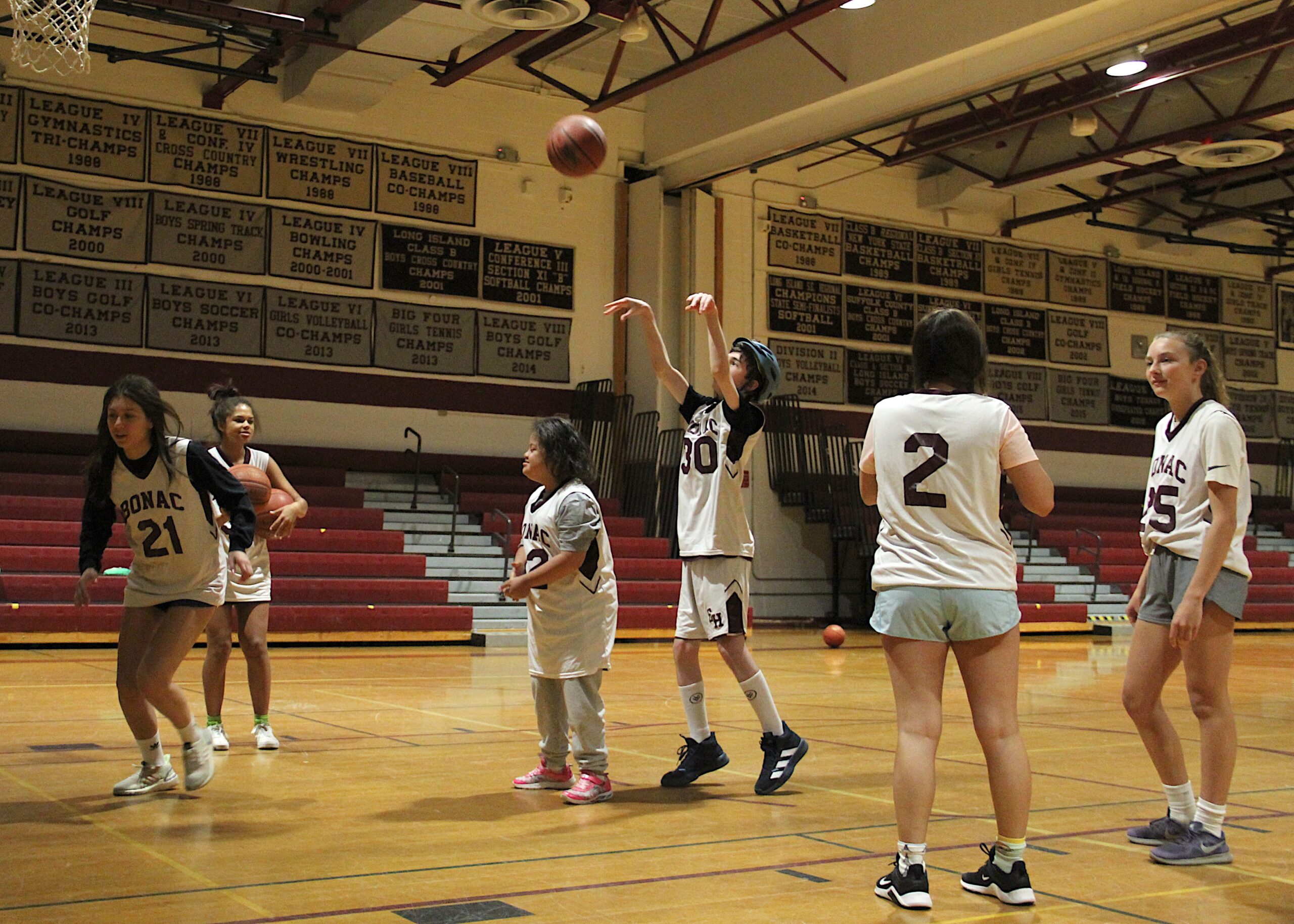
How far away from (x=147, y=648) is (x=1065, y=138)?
1425cm

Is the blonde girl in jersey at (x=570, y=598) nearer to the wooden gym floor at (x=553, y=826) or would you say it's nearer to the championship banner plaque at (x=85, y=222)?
the wooden gym floor at (x=553, y=826)

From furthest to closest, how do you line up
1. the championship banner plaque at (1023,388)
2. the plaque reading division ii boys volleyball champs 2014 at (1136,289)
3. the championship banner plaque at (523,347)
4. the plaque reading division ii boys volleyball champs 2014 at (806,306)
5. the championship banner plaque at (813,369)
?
the plaque reading division ii boys volleyball champs 2014 at (1136,289) < the championship banner plaque at (1023,388) < the championship banner plaque at (813,369) < the plaque reading division ii boys volleyball champs 2014 at (806,306) < the championship banner plaque at (523,347)

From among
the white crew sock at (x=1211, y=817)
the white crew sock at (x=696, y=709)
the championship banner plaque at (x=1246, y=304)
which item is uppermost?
the championship banner plaque at (x=1246, y=304)

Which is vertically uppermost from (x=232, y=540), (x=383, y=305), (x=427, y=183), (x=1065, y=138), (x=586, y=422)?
(x=1065, y=138)

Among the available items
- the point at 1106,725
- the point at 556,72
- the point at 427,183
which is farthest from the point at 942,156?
the point at 1106,725

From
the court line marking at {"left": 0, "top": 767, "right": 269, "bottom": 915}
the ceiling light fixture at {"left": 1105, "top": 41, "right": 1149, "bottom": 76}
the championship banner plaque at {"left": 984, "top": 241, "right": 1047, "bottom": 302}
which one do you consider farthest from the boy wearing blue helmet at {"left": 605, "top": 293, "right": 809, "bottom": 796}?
the championship banner plaque at {"left": 984, "top": 241, "right": 1047, "bottom": 302}

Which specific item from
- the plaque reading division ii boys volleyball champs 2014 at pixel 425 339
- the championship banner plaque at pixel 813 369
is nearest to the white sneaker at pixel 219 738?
the plaque reading division ii boys volleyball champs 2014 at pixel 425 339

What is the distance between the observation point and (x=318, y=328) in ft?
46.5

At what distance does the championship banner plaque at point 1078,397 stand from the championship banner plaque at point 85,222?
12018 mm

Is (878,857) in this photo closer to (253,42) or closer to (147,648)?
(147,648)

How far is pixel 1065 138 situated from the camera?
632 inches

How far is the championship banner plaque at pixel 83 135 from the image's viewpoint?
1288cm

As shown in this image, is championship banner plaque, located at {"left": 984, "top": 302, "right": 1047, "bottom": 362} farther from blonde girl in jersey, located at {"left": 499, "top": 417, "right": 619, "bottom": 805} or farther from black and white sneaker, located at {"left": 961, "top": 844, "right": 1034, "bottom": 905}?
black and white sneaker, located at {"left": 961, "top": 844, "right": 1034, "bottom": 905}

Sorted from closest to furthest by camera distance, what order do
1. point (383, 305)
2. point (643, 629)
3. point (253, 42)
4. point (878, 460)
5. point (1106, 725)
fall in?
point (878, 460), point (1106, 725), point (253, 42), point (643, 629), point (383, 305)
